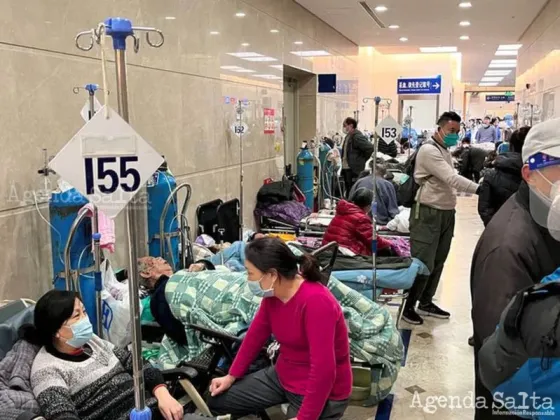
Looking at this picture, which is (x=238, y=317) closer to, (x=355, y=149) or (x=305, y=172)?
(x=305, y=172)

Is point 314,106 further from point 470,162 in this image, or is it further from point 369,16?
point 470,162

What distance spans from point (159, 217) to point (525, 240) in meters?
2.91

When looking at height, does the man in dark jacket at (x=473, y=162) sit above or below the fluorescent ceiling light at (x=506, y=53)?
below

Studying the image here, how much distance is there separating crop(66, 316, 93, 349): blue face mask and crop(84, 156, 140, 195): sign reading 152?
945 millimetres

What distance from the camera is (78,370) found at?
89.7 inches

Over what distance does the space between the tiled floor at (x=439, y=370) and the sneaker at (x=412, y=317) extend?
4cm

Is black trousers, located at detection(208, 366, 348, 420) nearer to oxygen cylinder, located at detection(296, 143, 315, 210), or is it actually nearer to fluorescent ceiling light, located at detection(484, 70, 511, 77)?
oxygen cylinder, located at detection(296, 143, 315, 210)

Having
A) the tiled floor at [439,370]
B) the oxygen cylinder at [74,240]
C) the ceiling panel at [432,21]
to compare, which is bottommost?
the tiled floor at [439,370]

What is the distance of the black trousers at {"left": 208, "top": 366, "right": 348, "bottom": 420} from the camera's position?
253 centimetres

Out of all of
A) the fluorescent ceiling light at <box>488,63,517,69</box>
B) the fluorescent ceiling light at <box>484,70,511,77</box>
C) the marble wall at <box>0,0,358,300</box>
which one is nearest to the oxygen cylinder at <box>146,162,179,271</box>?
the marble wall at <box>0,0,358,300</box>

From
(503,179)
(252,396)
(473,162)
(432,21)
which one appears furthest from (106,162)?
(473,162)

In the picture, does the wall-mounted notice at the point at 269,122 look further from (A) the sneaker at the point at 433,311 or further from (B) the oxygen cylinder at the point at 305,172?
(A) the sneaker at the point at 433,311

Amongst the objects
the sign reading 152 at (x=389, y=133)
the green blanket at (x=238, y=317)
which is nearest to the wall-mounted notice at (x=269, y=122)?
the sign reading 152 at (x=389, y=133)

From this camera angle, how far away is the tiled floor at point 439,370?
321cm
